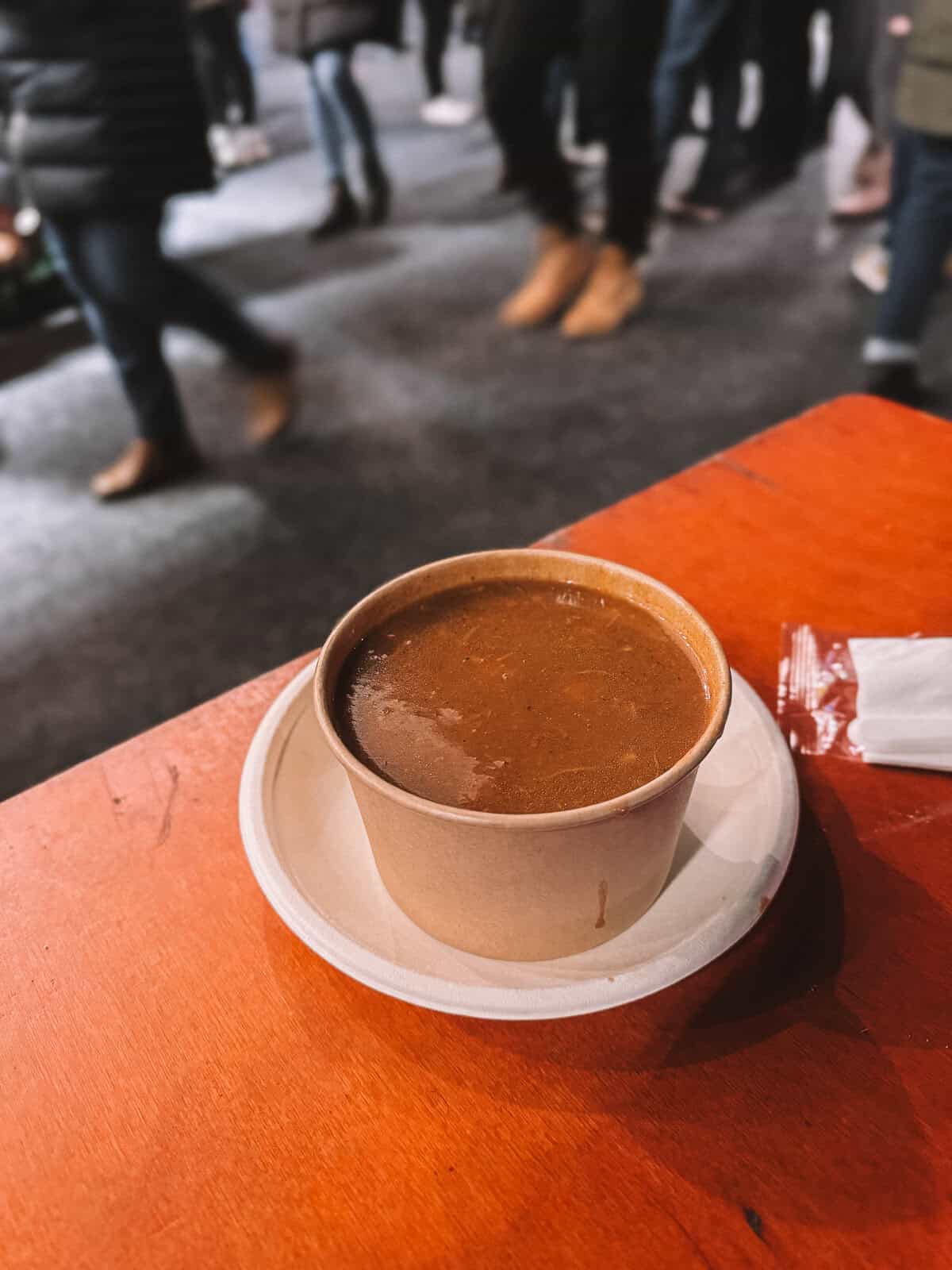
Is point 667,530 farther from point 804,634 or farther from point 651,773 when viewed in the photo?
point 651,773

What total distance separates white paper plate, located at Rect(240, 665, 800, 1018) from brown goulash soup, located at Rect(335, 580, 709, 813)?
0.27ft

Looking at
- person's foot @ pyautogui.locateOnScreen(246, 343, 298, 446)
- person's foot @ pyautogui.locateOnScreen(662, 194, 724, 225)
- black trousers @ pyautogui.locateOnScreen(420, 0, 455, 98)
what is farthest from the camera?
black trousers @ pyautogui.locateOnScreen(420, 0, 455, 98)

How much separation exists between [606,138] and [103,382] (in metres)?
1.57

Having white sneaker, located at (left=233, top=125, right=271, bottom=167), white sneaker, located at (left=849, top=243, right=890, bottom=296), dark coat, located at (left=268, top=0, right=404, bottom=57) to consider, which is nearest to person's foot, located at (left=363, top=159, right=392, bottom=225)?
dark coat, located at (left=268, top=0, right=404, bottom=57)

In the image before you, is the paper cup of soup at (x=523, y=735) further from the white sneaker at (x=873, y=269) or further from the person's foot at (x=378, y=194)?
the person's foot at (x=378, y=194)

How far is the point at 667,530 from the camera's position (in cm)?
85

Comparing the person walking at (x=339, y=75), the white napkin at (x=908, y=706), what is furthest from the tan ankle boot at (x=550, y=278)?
the white napkin at (x=908, y=706)

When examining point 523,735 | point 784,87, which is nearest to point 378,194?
point 784,87

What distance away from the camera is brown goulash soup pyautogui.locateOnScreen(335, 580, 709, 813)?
50 centimetres

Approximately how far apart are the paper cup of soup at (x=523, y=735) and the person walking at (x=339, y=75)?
10.7ft

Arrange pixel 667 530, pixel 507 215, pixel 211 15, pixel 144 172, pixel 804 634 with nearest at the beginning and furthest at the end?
1. pixel 804 634
2. pixel 667 530
3. pixel 144 172
4. pixel 507 215
5. pixel 211 15

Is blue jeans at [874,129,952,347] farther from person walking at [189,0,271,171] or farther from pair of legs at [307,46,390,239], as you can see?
person walking at [189,0,271,171]

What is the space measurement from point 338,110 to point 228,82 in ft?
4.95

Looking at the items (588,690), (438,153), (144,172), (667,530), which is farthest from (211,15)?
(588,690)
